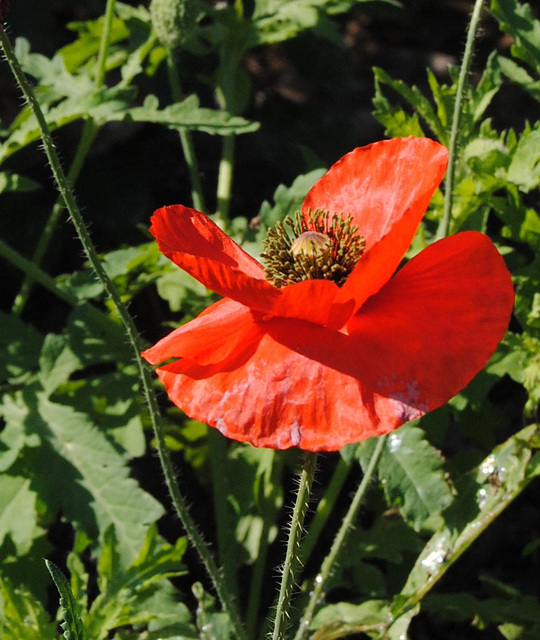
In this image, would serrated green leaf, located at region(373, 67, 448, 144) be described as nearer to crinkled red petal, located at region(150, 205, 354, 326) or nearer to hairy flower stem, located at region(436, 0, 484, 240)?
hairy flower stem, located at region(436, 0, 484, 240)

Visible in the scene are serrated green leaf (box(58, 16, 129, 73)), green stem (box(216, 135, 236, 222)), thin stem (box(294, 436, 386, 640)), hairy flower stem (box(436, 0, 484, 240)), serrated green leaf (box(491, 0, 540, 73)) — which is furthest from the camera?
serrated green leaf (box(58, 16, 129, 73))

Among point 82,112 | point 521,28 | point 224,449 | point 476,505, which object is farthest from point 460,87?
point 224,449

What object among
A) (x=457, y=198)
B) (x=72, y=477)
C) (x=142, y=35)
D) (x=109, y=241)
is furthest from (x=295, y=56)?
(x=72, y=477)

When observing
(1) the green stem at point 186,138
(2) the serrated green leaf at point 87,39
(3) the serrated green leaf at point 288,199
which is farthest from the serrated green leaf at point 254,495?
(2) the serrated green leaf at point 87,39

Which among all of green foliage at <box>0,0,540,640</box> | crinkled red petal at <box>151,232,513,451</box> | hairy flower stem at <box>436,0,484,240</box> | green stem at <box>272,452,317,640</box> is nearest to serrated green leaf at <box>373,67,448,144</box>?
green foliage at <box>0,0,540,640</box>

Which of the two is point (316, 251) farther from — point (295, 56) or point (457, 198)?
point (295, 56)
